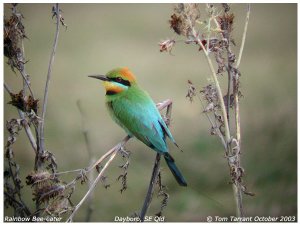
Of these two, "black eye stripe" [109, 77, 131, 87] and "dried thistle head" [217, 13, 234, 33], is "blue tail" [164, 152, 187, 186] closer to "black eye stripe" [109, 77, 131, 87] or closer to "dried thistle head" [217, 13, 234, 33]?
"black eye stripe" [109, 77, 131, 87]

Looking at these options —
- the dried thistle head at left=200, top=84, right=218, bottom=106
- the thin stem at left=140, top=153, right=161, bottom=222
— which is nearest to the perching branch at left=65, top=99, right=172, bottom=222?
the thin stem at left=140, top=153, right=161, bottom=222

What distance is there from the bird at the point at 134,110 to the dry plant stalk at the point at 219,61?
1.37 feet

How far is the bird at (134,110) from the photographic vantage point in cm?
231

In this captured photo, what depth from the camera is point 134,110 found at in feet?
8.20

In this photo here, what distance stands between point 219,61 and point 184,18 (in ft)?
0.63

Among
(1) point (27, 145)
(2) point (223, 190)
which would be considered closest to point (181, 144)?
(2) point (223, 190)

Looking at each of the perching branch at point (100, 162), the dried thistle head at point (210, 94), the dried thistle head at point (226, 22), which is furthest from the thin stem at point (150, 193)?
the dried thistle head at point (226, 22)

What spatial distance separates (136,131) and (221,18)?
759mm

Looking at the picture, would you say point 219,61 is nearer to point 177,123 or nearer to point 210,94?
point 210,94

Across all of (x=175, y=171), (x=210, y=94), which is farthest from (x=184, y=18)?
(x=175, y=171)

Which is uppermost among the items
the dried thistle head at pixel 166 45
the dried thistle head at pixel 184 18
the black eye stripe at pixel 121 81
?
the dried thistle head at pixel 184 18

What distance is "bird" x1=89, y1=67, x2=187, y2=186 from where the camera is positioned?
2.31 meters

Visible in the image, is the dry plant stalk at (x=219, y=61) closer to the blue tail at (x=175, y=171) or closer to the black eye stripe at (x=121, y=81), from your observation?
the blue tail at (x=175, y=171)

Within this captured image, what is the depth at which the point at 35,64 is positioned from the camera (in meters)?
4.52
